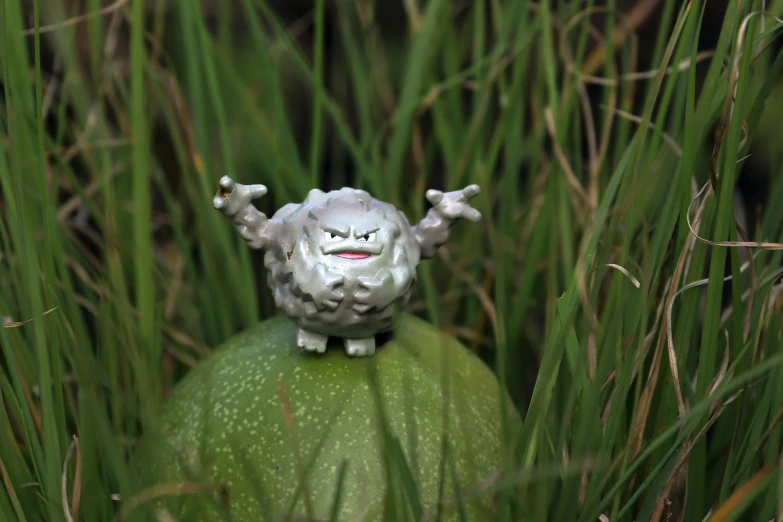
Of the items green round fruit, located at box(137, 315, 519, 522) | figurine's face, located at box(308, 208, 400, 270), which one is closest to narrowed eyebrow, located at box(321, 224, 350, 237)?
figurine's face, located at box(308, 208, 400, 270)

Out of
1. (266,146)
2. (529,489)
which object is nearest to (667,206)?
(529,489)

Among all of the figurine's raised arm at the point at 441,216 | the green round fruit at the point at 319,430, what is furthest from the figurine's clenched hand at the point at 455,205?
the green round fruit at the point at 319,430

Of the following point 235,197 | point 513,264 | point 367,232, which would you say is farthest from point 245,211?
point 513,264

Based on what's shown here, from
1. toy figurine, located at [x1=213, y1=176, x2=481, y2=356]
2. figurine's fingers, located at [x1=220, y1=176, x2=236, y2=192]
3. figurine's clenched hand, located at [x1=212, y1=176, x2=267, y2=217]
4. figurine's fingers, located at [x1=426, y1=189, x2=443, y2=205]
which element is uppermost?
figurine's fingers, located at [x1=220, y1=176, x2=236, y2=192]

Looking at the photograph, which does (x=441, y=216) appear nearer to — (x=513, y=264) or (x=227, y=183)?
(x=227, y=183)

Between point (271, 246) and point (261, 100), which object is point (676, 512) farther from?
point (261, 100)

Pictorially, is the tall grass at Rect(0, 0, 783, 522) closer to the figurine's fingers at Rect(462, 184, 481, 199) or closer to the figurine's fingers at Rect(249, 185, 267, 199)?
the figurine's fingers at Rect(462, 184, 481, 199)

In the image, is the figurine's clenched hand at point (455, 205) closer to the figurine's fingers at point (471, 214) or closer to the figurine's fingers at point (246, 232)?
the figurine's fingers at point (471, 214)
